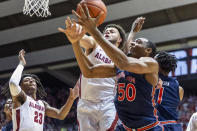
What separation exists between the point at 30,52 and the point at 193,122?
1381 cm

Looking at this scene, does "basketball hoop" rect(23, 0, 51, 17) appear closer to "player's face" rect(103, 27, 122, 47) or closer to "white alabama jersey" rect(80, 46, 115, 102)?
"player's face" rect(103, 27, 122, 47)

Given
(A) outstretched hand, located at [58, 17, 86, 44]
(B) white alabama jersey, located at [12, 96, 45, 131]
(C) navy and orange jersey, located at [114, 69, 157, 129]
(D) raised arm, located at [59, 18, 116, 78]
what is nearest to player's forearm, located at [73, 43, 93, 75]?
(D) raised arm, located at [59, 18, 116, 78]

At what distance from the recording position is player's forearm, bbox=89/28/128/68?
2.19 meters

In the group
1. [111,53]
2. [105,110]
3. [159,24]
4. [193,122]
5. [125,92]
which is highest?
[159,24]

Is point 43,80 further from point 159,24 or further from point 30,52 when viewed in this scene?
point 159,24

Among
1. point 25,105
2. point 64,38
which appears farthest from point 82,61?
point 64,38

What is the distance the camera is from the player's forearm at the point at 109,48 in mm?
2189

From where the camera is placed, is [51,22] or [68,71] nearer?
[51,22]

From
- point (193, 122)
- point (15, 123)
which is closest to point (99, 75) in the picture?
point (15, 123)

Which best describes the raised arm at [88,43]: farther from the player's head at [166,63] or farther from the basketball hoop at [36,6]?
the basketball hoop at [36,6]

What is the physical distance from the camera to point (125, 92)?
2.66m

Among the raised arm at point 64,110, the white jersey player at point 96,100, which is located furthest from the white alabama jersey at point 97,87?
the raised arm at point 64,110

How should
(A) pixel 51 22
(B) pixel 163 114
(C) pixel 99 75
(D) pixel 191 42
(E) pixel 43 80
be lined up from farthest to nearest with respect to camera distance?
(E) pixel 43 80 → (A) pixel 51 22 → (D) pixel 191 42 → (B) pixel 163 114 → (C) pixel 99 75

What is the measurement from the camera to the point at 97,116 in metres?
3.24
